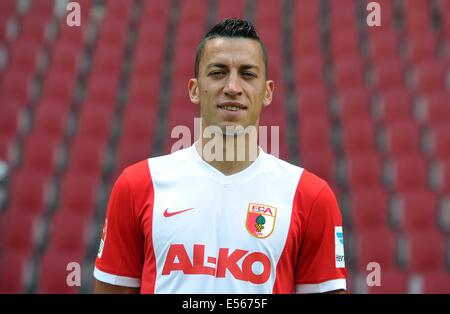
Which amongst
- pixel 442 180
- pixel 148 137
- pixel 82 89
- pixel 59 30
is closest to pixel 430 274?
pixel 442 180

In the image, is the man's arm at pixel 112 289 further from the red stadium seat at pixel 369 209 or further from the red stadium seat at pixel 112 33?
the red stadium seat at pixel 112 33

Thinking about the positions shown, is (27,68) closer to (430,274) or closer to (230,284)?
(430,274)

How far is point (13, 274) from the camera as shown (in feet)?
13.2

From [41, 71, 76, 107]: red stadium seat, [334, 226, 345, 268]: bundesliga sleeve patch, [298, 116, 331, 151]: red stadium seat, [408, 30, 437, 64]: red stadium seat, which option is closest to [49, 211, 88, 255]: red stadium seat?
[41, 71, 76, 107]: red stadium seat

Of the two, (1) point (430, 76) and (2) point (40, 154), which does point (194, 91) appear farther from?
(1) point (430, 76)

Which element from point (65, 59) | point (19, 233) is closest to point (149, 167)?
point (19, 233)

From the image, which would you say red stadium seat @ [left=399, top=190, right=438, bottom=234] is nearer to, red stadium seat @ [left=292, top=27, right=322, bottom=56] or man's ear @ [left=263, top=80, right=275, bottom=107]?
red stadium seat @ [left=292, top=27, right=322, bottom=56]

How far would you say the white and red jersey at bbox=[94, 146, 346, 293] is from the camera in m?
1.36

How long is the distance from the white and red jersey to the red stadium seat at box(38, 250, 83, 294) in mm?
2667

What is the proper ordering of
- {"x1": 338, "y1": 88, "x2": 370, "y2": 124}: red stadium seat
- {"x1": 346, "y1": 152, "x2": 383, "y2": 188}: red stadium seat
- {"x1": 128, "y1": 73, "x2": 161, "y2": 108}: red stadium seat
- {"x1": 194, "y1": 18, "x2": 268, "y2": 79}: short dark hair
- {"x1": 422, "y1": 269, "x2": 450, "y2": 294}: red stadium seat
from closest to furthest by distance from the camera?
{"x1": 194, "y1": 18, "x2": 268, "y2": 79}: short dark hair → {"x1": 422, "y1": 269, "x2": 450, "y2": 294}: red stadium seat → {"x1": 346, "y1": 152, "x2": 383, "y2": 188}: red stadium seat → {"x1": 338, "y1": 88, "x2": 370, "y2": 124}: red stadium seat → {"x1": 128, "y1": 73, "x2": 161, "y2": 108}: red stadium seat

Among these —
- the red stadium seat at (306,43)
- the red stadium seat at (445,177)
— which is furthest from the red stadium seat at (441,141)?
the red stadium seat at (306,43)

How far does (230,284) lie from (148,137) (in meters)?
3.82

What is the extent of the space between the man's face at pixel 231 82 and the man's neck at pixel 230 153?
0.16 feet
